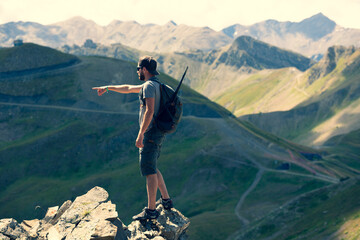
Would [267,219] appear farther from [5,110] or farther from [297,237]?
[5,110]

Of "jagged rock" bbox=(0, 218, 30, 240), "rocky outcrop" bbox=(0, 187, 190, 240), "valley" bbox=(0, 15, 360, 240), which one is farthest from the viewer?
"valley" bbox=(0, 15, 360, 240)

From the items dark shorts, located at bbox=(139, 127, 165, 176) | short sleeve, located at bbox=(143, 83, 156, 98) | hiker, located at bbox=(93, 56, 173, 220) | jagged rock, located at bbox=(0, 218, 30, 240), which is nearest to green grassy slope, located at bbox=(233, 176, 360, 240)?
hiker, located at bbox=(93, 56, 173, 220)

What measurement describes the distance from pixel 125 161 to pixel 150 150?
115411 mm

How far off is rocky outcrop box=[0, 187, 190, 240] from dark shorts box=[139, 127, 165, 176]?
6.28ft

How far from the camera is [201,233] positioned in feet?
259

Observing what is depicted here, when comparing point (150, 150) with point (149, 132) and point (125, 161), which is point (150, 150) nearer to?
point (149, 132)

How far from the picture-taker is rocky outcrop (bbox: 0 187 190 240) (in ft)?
36.1

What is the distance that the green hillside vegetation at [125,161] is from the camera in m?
100

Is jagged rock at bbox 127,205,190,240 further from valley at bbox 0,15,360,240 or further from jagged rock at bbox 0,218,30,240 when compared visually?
valley at bbox 0,15,360,240

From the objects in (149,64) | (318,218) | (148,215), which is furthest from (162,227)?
(318,218)

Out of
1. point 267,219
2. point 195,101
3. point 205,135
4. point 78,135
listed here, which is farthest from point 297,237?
point 195,101

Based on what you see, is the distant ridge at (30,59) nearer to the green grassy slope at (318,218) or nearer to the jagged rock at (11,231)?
the green grassy slope at (318,218)

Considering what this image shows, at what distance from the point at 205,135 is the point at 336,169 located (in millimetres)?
53290

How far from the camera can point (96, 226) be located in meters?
10.9
